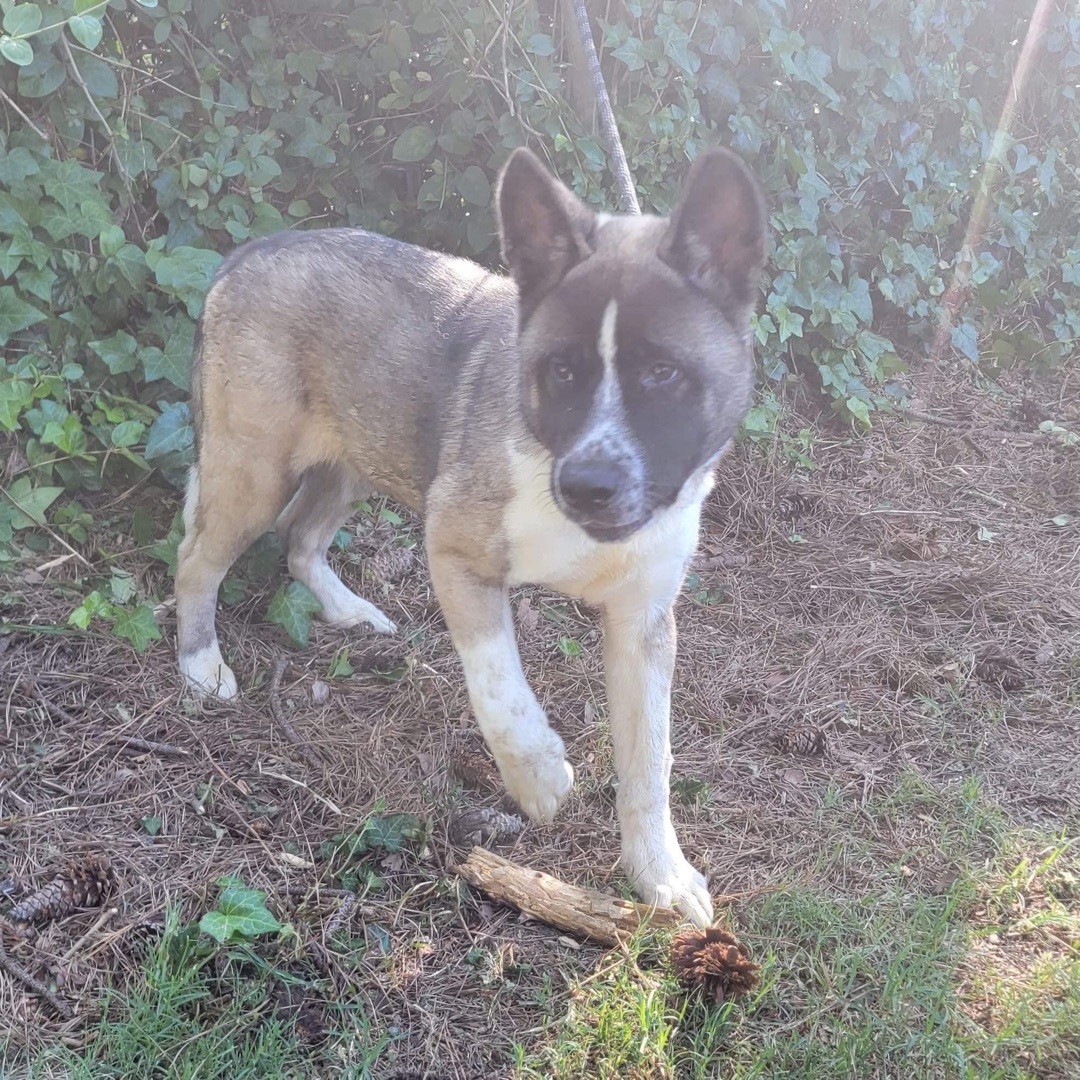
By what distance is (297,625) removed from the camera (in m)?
3.85

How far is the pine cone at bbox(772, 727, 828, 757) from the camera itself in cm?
347

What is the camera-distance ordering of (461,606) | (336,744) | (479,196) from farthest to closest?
(479,196), (336,744), (461,606)

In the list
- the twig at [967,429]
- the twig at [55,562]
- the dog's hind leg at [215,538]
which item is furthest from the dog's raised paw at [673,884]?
the twig at [967,429]

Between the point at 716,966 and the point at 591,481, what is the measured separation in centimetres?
112

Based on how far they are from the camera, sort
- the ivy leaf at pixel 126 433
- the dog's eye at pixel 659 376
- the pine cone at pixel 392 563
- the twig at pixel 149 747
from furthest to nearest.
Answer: the pine cone at pixel 392 563, the ivy leaf at pixel 126 433, the twig at pixel 149 747, the dog's eye at pixel 659 376

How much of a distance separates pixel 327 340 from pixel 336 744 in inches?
50.9

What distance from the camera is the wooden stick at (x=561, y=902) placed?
8.59 feet

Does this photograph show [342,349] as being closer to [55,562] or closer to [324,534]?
[324,534]

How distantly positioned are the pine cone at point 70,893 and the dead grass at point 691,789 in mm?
37

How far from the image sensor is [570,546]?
9.19ft

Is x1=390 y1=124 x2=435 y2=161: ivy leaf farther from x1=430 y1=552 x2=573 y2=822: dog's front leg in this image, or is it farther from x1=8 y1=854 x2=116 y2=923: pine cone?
x1=8 y1=854 x2=116 y2=923: pine cone

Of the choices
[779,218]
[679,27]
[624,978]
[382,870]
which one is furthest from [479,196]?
[624,978]

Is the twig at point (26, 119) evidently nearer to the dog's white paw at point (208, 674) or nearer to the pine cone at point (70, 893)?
the dog's white paw at point (208, 674)

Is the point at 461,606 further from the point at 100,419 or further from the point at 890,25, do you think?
the point at 890,25
